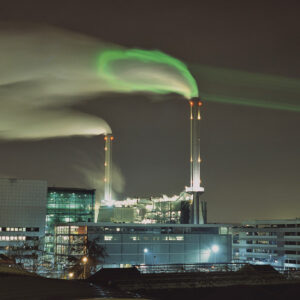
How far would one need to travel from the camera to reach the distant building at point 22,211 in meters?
83.3

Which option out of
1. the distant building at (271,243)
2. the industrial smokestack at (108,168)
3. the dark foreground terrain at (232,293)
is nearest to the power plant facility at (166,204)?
the industrial smokestack at (108,168)

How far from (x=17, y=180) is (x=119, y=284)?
69.4m

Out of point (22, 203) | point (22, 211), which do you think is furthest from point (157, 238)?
point (22, 203)

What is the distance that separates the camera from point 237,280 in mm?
24078

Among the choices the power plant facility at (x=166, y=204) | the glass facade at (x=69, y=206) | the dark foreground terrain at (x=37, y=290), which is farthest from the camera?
the glass facade at (x=69, y=206)

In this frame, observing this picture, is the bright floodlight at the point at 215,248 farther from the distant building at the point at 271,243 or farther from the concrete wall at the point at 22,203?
the concrete wall at the point at 22,203

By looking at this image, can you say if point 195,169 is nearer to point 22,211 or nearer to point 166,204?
point 166,204

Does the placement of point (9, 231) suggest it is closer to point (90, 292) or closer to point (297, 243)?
point (297, 243)

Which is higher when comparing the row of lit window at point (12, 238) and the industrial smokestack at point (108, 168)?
the industrial smokestack at point (108, 168)

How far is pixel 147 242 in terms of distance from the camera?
65750mm

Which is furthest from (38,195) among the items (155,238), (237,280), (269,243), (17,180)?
(237,280)

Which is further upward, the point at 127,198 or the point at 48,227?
the point at 127,198

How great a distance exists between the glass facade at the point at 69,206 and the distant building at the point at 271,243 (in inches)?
1268

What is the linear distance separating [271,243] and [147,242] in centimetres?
3615
